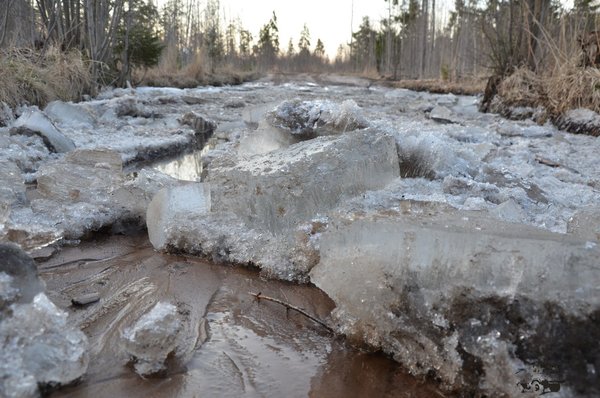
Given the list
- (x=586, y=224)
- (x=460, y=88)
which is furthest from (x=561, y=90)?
(x=460, y=88)

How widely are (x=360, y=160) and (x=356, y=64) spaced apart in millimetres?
36105

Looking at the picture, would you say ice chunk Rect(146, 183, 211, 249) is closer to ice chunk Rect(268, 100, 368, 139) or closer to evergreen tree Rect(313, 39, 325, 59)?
ice chunk Rect(268, 100, 368, 139)

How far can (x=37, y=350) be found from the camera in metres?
0.82

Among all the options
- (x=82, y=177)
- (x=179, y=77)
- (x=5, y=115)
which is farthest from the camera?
(x=179, y=77)

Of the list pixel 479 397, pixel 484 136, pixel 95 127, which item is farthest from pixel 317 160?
pixel 95 127

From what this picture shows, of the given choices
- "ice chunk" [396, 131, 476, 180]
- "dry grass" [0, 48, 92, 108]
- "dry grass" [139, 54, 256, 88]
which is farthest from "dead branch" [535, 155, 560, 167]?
"dry grass" [139, 54, 256, 88]

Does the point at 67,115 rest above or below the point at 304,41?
below

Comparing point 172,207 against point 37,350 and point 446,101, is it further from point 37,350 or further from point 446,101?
point 446,101

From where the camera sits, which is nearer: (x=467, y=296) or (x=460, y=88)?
(x=467, y=296)

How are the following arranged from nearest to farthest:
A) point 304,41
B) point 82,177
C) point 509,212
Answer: point 509,212
point 82,177
point 304,41

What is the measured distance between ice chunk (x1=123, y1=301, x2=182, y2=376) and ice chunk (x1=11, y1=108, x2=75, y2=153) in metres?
2.59

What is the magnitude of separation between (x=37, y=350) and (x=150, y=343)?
0.20m

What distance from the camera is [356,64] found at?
36125 mm

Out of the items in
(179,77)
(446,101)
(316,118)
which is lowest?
(316,118)
